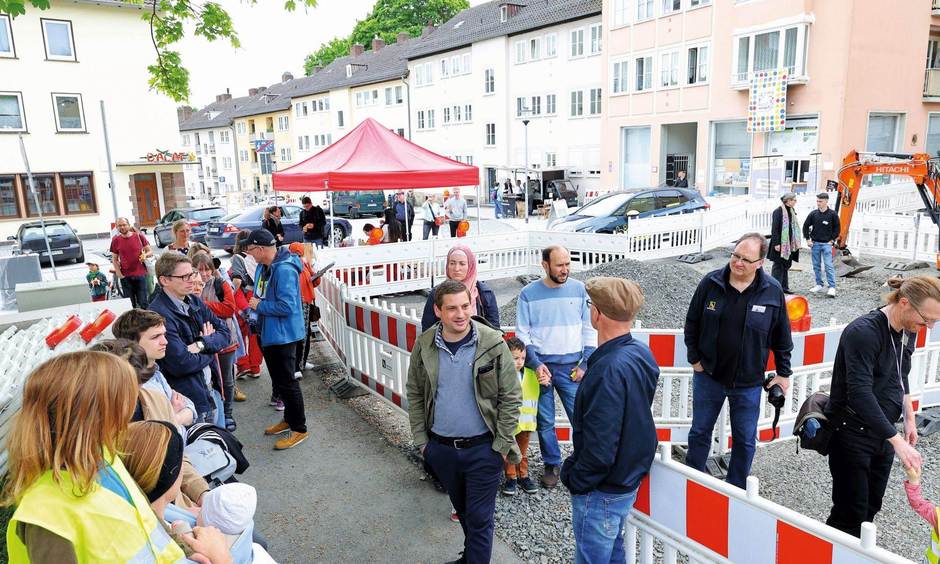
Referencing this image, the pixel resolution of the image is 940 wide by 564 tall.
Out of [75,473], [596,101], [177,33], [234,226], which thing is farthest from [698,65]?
[75,473]

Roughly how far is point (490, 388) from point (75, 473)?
2.05 m

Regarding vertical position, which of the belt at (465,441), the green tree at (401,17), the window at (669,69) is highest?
the green tree at (401,17)

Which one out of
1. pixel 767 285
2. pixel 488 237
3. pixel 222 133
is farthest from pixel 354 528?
pixel 222 133

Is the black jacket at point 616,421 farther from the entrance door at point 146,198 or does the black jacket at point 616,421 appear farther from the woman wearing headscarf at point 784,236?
the entrance door at point 146,198

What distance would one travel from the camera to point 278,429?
589cm

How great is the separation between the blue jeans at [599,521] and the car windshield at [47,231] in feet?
66.3

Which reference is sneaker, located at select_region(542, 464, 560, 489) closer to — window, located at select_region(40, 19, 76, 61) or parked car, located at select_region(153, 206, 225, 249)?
parked car, located at select_region(153, 206, 225, 249)

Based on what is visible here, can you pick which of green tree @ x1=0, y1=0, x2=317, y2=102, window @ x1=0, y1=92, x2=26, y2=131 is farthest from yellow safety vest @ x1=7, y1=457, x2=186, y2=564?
window @ x1=0, y1=92, x2=26, y2=131

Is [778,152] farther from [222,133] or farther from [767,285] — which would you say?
[222,133]

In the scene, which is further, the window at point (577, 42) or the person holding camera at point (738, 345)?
the window at point (577, 42)

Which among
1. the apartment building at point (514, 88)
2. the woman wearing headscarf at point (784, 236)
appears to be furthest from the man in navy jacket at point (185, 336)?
the apartment building at point (514, 88)

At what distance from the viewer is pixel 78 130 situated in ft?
92.8

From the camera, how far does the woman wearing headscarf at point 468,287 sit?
4.42m

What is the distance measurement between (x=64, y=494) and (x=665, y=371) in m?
4.41
